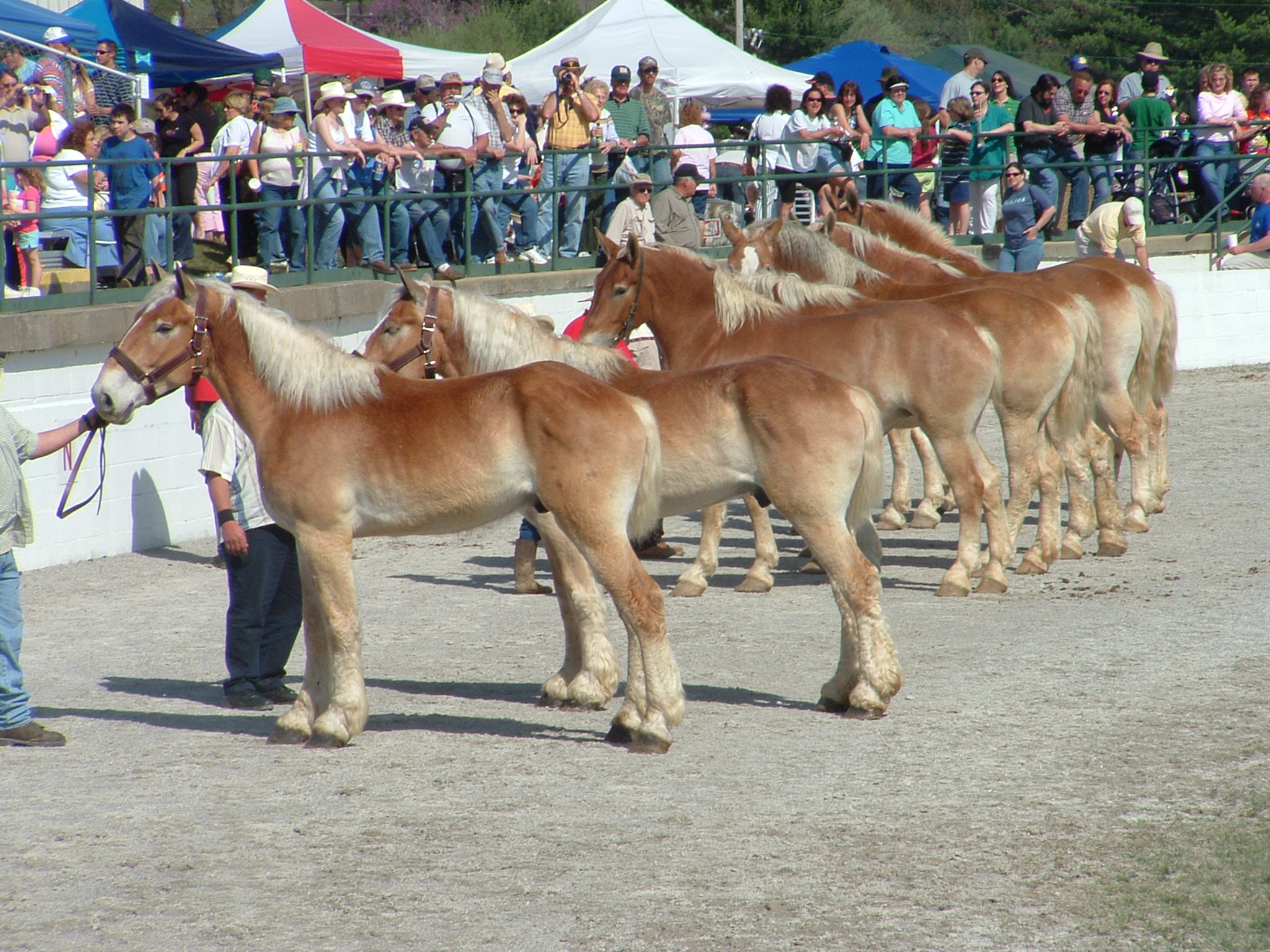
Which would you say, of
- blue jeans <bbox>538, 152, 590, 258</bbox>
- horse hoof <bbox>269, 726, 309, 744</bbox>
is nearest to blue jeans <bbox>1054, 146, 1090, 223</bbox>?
blue jeans <bbox>538, 152, 590, 258</bbox>

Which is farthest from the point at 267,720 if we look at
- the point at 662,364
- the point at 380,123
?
the point at 380,123

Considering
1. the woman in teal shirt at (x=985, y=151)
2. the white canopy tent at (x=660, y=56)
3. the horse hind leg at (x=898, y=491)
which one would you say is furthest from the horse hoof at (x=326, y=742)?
the white canopy tent at (x=660, y=56)

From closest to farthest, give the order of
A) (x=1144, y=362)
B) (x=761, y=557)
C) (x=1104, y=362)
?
1. (x=761, y=557)
2. (x=1104, y=362)
3. (x=1144, y=362)

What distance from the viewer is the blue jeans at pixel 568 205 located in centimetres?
1633

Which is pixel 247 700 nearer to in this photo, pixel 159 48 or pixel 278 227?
pixel 278 227

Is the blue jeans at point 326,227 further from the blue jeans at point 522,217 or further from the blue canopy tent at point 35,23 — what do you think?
the blue canopy tent at point 35,23

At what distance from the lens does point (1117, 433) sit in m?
11.4

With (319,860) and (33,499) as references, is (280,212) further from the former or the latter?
(319,860)

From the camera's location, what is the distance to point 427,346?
761 cm

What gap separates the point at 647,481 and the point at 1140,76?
1823cm

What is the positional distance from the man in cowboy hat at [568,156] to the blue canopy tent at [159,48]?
5.17 meters

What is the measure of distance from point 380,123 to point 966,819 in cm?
1271

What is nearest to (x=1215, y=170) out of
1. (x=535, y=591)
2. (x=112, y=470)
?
(x=535, y=591)

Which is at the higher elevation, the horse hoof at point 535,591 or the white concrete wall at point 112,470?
the white concrete wall at point 112,470
